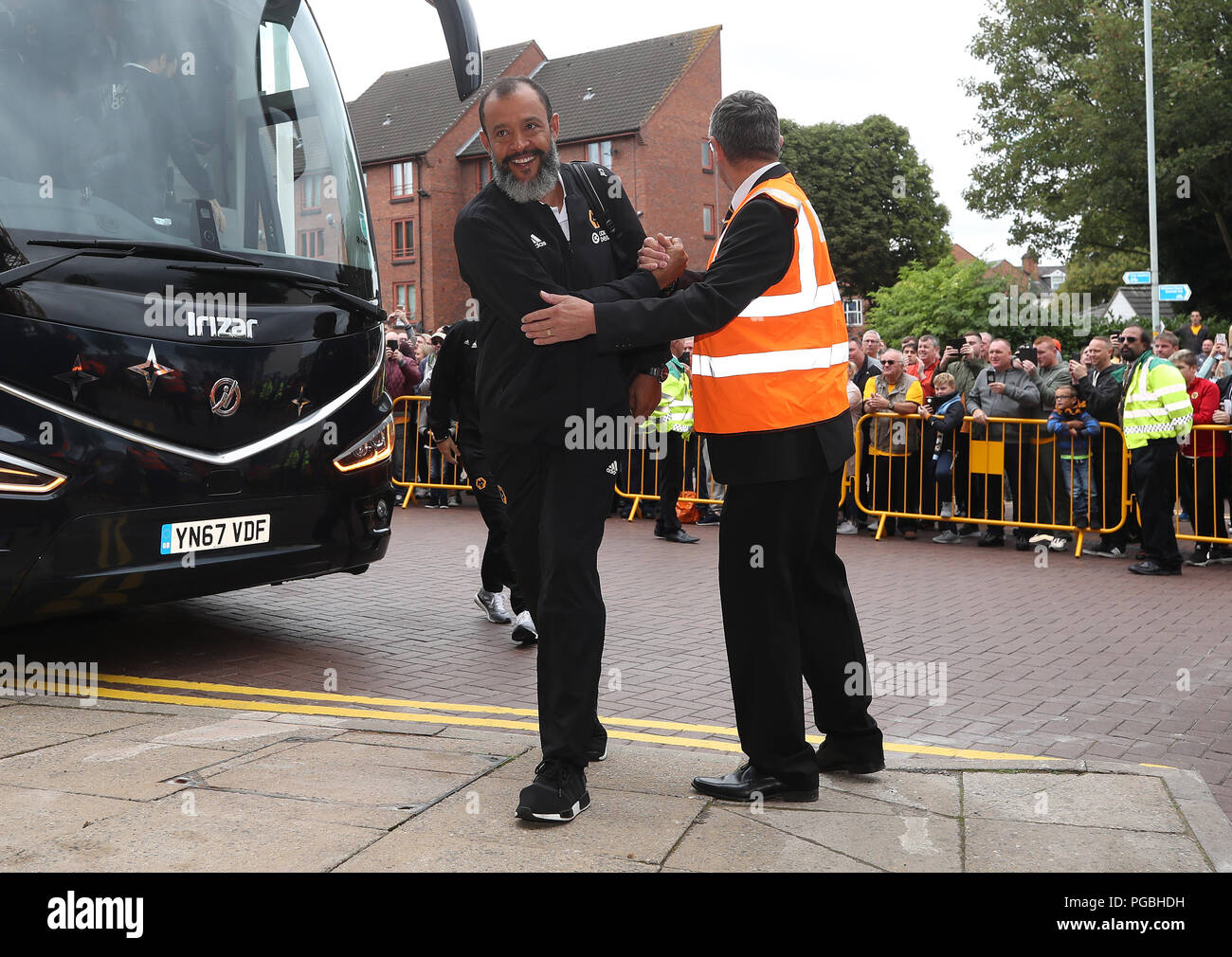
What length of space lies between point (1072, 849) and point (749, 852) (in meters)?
0.90

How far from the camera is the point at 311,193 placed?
6203 millimetres

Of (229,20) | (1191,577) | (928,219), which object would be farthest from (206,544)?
(928,219)

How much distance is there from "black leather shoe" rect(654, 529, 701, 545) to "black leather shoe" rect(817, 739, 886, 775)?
753 centimetres

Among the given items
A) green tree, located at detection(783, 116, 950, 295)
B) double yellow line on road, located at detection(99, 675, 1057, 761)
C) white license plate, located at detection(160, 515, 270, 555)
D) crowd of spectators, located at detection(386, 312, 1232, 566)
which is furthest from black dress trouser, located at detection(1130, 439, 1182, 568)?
green tree, located at detection(783, 116, 950, 295)

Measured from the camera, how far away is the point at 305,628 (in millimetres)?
7117

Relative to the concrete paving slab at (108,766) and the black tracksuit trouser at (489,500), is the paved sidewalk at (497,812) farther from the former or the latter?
the black tracksuit trouser at (489,500)

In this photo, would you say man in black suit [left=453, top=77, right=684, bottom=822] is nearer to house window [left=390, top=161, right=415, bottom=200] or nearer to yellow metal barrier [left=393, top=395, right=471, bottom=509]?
yellow metal barrier [left=393, top=395, right=471, bottom=509]

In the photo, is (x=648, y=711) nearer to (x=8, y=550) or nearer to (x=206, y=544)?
(x=206, y=544)

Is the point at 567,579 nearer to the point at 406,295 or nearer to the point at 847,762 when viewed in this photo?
the point at 847,762

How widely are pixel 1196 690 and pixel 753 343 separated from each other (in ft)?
11.2

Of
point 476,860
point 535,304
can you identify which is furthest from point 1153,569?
point 476,860

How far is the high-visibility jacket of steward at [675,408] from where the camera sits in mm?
12453

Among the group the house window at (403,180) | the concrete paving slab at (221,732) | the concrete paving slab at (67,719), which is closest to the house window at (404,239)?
the house window at (403,180)

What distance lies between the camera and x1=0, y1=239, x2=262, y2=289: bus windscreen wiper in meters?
4.91
